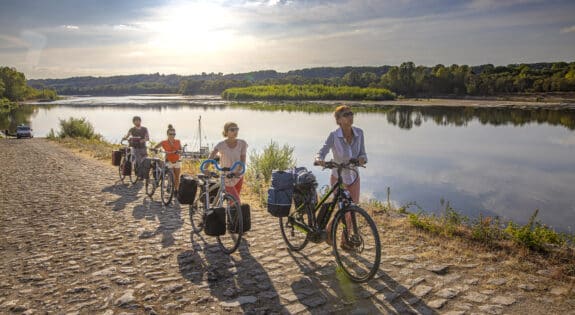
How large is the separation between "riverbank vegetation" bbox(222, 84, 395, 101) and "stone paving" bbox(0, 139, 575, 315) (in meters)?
85.5

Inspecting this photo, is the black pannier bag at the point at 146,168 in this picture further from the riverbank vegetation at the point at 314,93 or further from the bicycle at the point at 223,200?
the riverbank vegetation at the point at 314,93

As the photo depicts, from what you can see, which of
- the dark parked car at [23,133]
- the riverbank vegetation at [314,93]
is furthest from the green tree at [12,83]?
the dark parked car at [23,133]

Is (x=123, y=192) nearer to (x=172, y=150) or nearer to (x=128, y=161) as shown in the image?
(x=128, y=161)

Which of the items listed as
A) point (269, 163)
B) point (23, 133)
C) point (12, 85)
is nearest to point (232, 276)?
point (269, 163)

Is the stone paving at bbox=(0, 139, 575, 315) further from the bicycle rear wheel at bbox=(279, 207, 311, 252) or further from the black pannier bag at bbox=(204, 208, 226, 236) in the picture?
the black pannier bag at bbox=(204, 208, 226, 236)

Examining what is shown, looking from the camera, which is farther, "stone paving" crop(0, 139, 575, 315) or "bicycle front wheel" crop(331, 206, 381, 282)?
"bicycle front wheel" crop(331, 206, 381, 282)

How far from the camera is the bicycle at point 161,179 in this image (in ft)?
29.9

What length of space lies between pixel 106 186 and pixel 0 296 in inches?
291

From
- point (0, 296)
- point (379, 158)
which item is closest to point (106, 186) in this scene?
point (0, 296)

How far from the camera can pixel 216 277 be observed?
5.27 meters

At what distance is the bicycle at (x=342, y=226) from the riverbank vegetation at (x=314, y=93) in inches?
3385

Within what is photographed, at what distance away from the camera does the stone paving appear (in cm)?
448

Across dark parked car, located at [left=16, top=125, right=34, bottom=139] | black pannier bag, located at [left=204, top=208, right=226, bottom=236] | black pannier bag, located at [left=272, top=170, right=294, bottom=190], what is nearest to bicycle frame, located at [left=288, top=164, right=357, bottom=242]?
black pannier bag, located at [left=272, top=170, right=294, bottom=190]

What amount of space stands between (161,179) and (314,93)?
87440 mm
